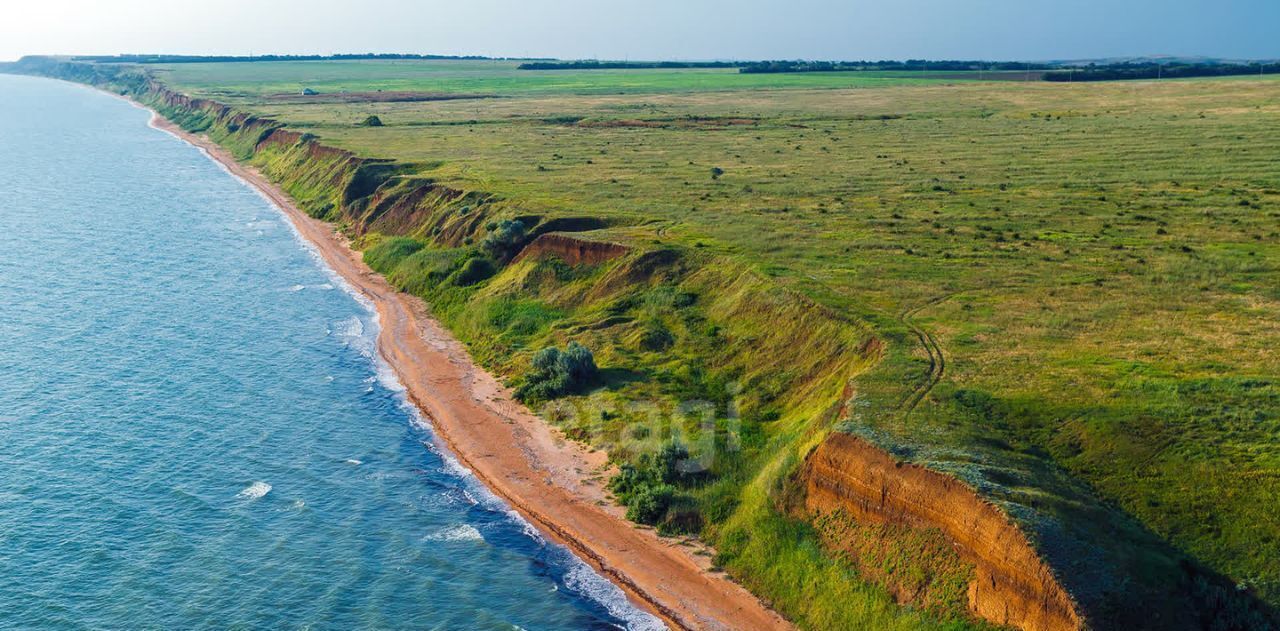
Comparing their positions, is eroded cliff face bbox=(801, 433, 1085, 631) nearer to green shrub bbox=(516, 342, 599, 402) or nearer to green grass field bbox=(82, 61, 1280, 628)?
green grass field bbox=(82, 61, 1280, 628)

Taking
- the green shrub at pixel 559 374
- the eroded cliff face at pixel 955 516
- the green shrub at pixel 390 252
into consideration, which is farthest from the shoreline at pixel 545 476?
the green shrub at pixel 390 252

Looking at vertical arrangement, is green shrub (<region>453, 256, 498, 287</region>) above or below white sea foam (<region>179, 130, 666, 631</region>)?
above

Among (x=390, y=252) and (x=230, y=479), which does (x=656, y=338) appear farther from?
(x=390, y=252)

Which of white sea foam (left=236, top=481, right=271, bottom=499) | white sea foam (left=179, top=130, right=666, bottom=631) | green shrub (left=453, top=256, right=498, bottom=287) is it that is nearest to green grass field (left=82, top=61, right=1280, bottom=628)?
green shrub (left=453, top=256, right=498, bottom=287)

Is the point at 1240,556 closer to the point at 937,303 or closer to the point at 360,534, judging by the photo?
the point at 937,303

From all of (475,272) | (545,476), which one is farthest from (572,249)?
(545,476)
